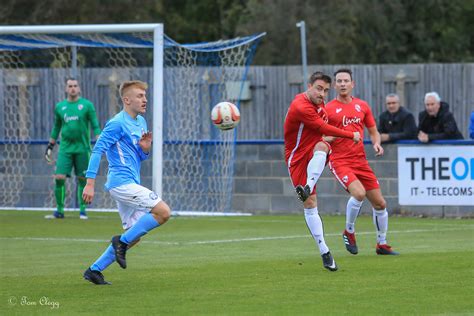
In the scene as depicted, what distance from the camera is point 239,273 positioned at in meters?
12.2

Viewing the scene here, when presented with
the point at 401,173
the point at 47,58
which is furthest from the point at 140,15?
the point at 401,173

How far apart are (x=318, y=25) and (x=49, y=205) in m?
14.7

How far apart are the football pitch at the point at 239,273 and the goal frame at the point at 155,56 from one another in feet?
4.23

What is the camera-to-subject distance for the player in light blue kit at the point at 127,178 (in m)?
11.4

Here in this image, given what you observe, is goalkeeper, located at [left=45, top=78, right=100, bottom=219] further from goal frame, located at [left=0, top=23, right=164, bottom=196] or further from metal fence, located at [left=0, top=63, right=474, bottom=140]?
metal fence, located at [left=0, top=63, right=474, bottom=140]

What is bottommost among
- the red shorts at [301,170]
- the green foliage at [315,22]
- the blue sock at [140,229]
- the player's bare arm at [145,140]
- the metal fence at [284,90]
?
the blue sock at [140,229]

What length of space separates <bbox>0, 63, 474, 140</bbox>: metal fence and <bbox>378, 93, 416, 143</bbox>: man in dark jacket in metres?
6.09

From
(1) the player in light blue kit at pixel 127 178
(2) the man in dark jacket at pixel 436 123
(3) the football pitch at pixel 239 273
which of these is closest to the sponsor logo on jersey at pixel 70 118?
(3) the football pitch at pixel 239 273

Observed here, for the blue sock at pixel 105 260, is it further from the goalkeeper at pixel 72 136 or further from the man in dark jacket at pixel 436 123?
the man in dark jacket at pixel 436 123

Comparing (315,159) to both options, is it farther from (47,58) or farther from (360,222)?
(47,58)

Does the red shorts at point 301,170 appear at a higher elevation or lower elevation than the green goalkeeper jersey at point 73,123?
lower

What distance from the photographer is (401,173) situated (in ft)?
69.1

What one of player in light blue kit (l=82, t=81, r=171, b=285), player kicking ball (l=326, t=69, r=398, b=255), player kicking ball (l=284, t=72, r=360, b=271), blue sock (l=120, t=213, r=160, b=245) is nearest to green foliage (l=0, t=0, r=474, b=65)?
player kicking ball (l=326, t=69, r=398, b=255)

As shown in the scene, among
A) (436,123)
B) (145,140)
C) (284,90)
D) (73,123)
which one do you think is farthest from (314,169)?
(284,90)
